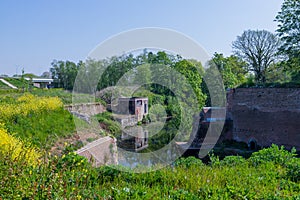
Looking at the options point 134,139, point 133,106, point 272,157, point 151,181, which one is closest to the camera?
point 151,181

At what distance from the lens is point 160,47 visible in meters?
7.81

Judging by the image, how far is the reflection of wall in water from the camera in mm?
13203

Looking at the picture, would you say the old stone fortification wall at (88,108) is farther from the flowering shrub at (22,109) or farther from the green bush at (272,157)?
the green bush at (272,157)

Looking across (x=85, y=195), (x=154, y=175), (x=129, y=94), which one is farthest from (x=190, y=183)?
(x=129, y=94)

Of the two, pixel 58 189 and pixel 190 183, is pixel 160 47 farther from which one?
pixel 58 189

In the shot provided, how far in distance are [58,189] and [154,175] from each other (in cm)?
167

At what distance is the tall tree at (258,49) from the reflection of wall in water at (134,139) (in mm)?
9573

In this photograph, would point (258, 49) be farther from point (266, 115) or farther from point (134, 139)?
point (134, 139)

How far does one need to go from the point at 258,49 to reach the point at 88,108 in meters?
12.8

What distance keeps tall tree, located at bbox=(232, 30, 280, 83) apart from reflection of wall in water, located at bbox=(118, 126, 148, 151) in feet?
31.4

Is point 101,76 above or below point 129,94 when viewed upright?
above

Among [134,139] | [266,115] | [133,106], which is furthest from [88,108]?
[266,115]

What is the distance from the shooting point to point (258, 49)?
776 inches

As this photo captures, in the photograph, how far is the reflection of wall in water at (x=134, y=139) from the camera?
13203 millimetres
